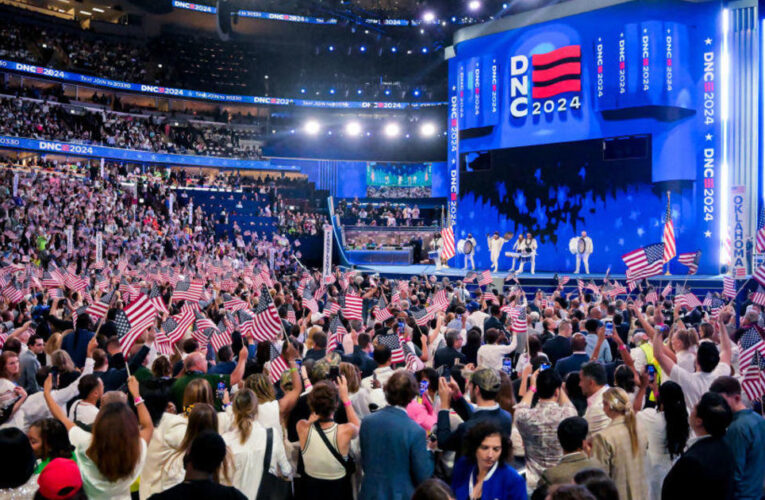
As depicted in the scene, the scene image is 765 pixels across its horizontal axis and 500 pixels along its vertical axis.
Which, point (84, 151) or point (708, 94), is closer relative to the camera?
point (708, 94)

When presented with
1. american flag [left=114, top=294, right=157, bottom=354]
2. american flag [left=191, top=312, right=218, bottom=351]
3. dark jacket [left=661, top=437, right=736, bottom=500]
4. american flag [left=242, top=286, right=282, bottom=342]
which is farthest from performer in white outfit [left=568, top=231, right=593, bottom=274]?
dark jacket [left=661, top=437, right=736, bottom=500]

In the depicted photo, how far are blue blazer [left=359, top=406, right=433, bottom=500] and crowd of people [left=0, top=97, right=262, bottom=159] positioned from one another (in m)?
38.1

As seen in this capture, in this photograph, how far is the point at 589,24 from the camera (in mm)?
26594

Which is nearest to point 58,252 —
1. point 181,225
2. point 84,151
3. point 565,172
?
point 181,225

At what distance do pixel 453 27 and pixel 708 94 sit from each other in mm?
14051

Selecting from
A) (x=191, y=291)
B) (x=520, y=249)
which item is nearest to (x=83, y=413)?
(x=191, y=291)

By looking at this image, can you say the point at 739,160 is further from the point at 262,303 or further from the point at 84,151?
the point at 84,151

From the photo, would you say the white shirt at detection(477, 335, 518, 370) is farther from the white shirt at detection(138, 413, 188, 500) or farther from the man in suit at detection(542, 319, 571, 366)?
the white shirt at detection(138, 413, 188, 500)

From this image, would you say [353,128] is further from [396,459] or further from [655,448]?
[396,459]

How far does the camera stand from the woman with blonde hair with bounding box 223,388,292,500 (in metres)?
5.13

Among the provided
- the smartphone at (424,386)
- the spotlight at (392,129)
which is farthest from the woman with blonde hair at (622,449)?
the spotlight at (392,129)

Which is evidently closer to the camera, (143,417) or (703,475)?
(703,475)

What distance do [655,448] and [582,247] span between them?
827 inches

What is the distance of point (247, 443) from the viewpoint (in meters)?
5.17
